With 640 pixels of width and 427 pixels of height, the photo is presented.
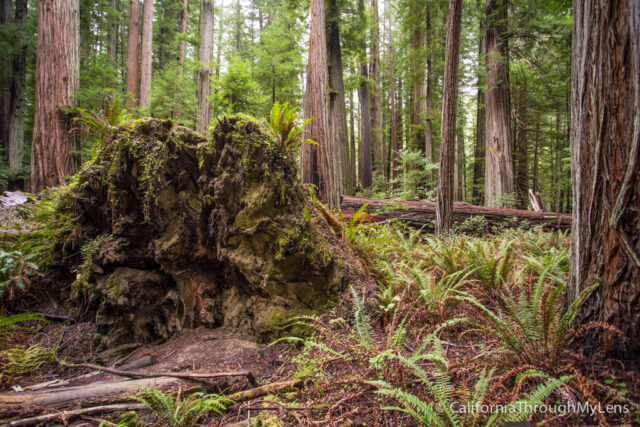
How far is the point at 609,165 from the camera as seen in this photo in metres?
1.48

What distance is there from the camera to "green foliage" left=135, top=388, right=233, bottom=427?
1.52 metres

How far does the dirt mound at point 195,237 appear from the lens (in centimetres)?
256

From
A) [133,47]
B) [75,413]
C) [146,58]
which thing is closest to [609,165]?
[75,413]

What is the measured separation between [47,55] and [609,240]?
874cm

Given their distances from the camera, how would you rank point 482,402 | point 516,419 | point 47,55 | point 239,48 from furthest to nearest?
point 239,48 → point 47,55 → point 482,402 → point 516,419

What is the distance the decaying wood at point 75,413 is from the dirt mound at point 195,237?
1025 mm

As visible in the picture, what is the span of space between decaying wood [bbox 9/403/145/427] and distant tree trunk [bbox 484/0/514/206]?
10046 mm

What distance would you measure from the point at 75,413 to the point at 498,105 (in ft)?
37.2

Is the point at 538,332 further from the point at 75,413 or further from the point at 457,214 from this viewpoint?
the point at 457,214

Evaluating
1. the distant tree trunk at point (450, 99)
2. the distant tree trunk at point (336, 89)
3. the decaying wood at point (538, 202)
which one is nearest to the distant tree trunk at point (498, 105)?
the decaying wood at point (538, 202)

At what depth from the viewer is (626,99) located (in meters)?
1.41

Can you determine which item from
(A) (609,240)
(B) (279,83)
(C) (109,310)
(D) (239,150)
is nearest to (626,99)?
(A) (609,240)

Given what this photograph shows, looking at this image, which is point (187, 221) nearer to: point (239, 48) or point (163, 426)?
point (163, 426)

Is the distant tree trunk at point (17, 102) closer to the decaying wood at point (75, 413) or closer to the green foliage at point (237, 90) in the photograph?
the green foliage at point (237, 90)
